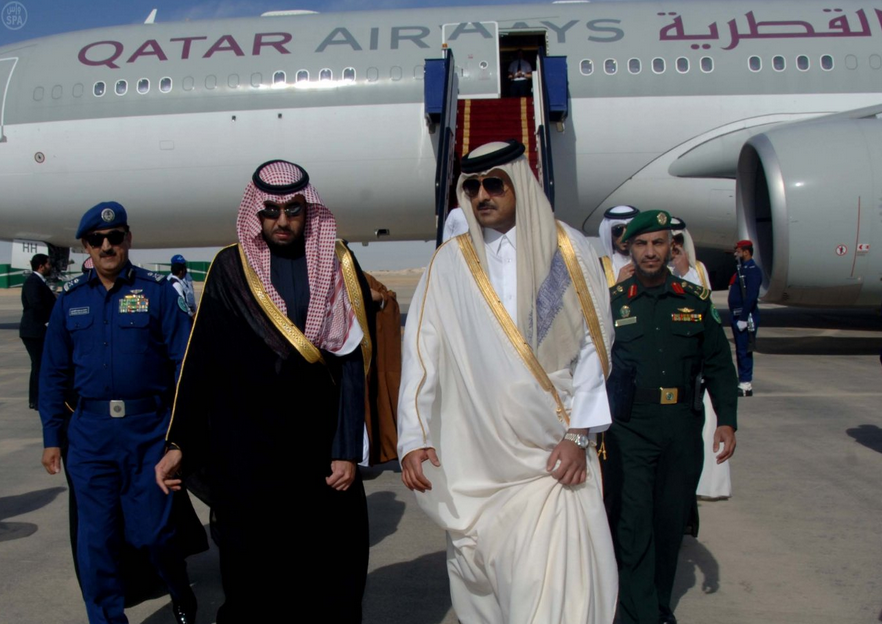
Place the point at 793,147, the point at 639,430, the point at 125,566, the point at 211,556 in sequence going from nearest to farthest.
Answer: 1. the point at 639,430
2. the point at 125,566
3. the point at 211,556
4. the point at 793,147

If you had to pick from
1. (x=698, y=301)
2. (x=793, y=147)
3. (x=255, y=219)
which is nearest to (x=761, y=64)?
(x=793, y=147)

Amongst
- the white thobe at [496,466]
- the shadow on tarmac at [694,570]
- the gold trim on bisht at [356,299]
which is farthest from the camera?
the shadow on tarmac at [694,570]

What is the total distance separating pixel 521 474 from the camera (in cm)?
231

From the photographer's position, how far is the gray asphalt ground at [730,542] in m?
3.27

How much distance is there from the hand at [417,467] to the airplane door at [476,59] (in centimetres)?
949

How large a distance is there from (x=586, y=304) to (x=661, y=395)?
735 millimetres

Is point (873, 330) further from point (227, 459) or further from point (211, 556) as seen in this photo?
point (227, 459)

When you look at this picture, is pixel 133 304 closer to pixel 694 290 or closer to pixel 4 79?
pixel 694 290

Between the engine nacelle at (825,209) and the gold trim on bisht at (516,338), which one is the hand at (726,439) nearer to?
the gold trim on bisht at (516,338)

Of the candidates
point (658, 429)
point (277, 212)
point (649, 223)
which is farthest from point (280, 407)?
point (649, 223)

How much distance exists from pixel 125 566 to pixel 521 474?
68.9 inches

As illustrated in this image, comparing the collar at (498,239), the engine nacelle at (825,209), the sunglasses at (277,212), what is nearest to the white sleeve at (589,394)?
the collar at (498,239)

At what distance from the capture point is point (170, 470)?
269 centimetres

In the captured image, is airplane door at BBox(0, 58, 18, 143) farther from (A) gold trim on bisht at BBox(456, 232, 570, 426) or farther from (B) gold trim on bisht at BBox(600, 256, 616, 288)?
(A) gold trim on bisht at BBox(456, 232, 570, 426)
